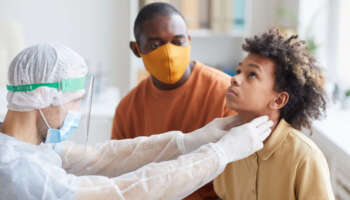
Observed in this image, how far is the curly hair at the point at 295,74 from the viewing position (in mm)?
1310

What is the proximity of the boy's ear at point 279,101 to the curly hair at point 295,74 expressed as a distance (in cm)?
2

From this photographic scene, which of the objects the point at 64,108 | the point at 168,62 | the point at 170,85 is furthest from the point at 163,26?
the point at 64,108

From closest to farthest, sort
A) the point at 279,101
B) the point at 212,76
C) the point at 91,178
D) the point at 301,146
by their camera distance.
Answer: the point at 91,178, the point at 301,146, the point at 279,101, the point at 212,76

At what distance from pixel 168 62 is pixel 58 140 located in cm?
55

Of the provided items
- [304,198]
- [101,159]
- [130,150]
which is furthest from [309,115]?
[101,159]

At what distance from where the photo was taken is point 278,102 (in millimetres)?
1365

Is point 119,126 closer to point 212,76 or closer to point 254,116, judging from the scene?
point 212,76

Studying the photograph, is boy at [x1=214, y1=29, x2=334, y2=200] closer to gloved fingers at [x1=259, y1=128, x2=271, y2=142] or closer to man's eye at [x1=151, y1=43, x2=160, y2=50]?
gloved fingers at [x1=259, y1=128, x2=271, y2=142]

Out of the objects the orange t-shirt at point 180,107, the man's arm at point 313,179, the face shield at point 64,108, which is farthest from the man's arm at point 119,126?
the man's arm at point 313,179

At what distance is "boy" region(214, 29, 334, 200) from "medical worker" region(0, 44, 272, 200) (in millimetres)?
91

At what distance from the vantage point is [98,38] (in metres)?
3.45

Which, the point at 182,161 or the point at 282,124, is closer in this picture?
the point at 182,161

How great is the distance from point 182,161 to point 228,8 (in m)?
2.18

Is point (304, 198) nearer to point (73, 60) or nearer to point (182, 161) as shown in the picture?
point (182, 161)
